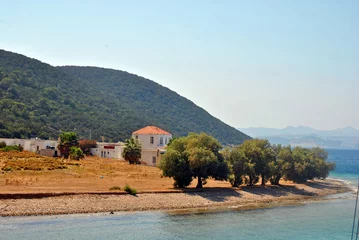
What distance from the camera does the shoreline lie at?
4069 cm

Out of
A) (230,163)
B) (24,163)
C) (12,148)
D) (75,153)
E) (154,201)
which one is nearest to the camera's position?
(154,201)

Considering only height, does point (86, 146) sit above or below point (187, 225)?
above

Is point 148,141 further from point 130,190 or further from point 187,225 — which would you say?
point 187,225

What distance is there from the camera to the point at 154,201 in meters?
48.6

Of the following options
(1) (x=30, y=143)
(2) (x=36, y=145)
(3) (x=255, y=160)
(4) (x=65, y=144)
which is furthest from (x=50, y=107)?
(3) (x=255, y=160)

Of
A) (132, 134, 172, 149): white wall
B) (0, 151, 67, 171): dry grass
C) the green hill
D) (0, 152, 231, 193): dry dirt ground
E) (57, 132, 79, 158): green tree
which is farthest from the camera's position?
the green hill

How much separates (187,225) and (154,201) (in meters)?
8.88

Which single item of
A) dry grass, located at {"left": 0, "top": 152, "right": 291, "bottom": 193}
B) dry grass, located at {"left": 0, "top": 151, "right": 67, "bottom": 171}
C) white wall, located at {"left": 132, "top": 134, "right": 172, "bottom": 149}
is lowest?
dry grass, located at {"left": 0, "top": 152, "right": 291, "bottom": 193}

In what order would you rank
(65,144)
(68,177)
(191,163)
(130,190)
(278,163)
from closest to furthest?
(130,190) < (191,163) < (68,177) < (278,163) < (65,144)

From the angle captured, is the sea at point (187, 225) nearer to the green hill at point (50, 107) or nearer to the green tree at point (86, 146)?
the green tree at point (86, 146)

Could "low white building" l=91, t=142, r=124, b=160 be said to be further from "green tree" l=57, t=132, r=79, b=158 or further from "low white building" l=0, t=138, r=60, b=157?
"green tree" l=57, t=132, r=79, b=158

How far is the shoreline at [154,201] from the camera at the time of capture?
133 feet

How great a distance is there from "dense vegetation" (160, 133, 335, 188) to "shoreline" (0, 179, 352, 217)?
1.85 metres

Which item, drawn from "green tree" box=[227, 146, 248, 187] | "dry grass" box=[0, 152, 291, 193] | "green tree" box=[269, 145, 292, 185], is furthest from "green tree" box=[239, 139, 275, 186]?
"dry grass" box=[0, 152, 291, 193]
